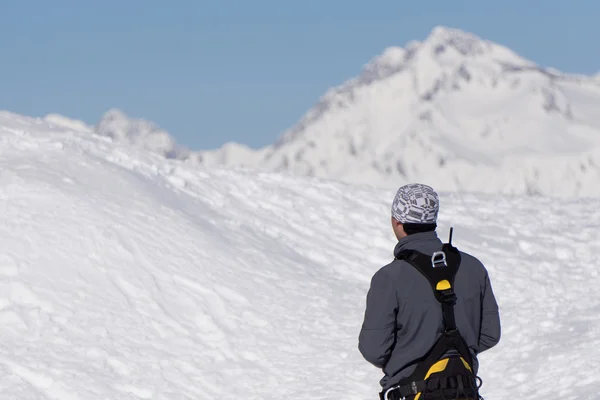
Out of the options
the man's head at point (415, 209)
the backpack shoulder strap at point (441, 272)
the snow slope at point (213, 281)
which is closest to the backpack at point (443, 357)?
the backpack shoulder strap at point (441, 272)

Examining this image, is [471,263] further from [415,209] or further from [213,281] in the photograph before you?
[213,281]

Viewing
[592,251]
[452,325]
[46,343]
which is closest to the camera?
[452,325]

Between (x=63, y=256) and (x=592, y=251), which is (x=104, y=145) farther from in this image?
(x=592, y=251)

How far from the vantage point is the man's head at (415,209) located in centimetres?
489

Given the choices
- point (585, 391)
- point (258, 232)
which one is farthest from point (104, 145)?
point (585, 391)

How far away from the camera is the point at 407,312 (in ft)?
15.6

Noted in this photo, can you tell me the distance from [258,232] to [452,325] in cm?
1221

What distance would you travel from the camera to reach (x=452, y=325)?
15.6ft

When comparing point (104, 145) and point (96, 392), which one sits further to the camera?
point (104, 145)

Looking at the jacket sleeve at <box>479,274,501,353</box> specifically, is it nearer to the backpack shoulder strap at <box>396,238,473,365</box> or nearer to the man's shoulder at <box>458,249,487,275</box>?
the man's shoulder at <box>458,249,487,275</box>

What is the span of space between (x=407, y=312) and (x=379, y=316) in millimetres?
139

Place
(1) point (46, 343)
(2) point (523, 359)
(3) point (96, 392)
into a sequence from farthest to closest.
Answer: (2) point (523, 359)
(1) point (46, 343)
(3) point (96, 392)

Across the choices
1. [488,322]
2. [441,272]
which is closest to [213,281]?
[488,322]

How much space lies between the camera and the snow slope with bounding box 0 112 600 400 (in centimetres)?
1041
